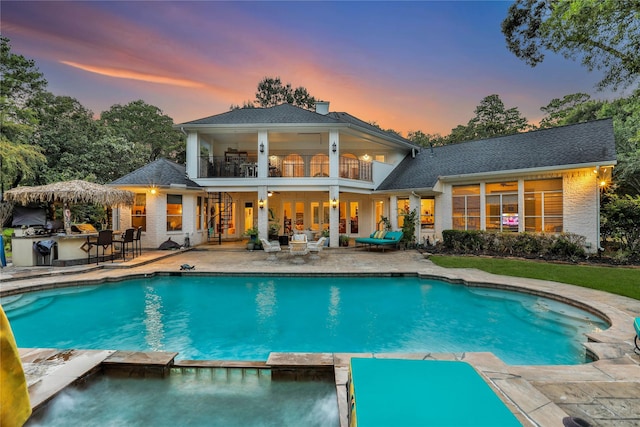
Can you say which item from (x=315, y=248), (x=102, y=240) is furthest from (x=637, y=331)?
(x=102, y=240)

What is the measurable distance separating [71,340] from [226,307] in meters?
3.04

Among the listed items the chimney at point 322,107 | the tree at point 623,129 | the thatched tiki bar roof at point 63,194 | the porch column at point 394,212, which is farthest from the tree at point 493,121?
the thatched tiki bar roof at point 63,194

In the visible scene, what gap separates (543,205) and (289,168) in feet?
39.8

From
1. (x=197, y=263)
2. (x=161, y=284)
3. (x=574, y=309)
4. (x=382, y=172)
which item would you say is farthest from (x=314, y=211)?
(x=574, y=309)

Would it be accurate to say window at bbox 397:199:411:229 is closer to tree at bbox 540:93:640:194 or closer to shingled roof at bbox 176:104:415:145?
shingled roof at bbox 176:104:415:145

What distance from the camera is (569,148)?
497 inches

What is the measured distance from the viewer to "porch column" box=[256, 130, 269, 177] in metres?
15.9

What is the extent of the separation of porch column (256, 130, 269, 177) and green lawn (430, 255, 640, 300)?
Result: 9481mm

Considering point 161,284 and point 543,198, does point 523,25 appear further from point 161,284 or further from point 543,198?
point 161,284

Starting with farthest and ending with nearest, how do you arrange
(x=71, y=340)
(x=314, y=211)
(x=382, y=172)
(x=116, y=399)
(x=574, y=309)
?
1. (x=314, y=211)
2. (x=382, y=172)
3. (x=574, y=309)
4. (x=71, y=340)
5. (x=116, y=399)

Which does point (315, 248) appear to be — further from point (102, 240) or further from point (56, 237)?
point (56, 237)

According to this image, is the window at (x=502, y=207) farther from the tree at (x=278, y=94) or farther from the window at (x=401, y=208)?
the tree at (x=278, y=94)

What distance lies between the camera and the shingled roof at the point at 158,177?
15.2m

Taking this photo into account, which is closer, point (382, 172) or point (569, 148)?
point (569, 148)
